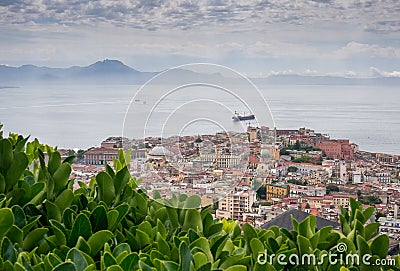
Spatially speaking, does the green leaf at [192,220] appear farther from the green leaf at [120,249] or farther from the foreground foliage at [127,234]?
the green leaf at [120,249]

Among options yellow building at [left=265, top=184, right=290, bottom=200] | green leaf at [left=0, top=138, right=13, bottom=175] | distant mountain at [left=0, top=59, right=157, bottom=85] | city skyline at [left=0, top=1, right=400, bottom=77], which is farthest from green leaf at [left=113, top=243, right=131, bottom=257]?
distant mountain at [left=0, top=59, right=157, bottom=85]

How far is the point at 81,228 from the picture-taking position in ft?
2.16

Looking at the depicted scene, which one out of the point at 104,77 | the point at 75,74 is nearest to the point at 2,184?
the point at 104,77

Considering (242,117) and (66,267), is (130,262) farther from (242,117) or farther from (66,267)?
(242,117)

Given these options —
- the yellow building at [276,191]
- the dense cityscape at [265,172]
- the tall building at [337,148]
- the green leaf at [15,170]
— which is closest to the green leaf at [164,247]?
the dense cityscape at [265,172]

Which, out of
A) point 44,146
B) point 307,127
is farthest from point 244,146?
point 307,127

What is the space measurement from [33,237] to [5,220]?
0.08 metres

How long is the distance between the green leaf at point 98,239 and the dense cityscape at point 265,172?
0.78 ft

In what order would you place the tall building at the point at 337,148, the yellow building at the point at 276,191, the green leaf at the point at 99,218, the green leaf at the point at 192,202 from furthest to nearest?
the tall building at the point at 337,148 < the yellow building at the point at 276,191 < the green leaf at the point at 192,202 < the green leaf at the point at 99,218

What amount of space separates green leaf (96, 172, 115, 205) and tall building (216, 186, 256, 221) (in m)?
0.29

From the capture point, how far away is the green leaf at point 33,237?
69 centimetres

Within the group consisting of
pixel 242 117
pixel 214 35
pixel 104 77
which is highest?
pixel 214 35

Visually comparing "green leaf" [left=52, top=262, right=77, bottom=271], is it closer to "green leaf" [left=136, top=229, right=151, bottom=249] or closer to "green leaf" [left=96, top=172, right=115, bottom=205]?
"green leaf" [left=136, top=229, right=151, bottom=249]

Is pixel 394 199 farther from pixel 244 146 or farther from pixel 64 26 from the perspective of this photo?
pixel 64 26
